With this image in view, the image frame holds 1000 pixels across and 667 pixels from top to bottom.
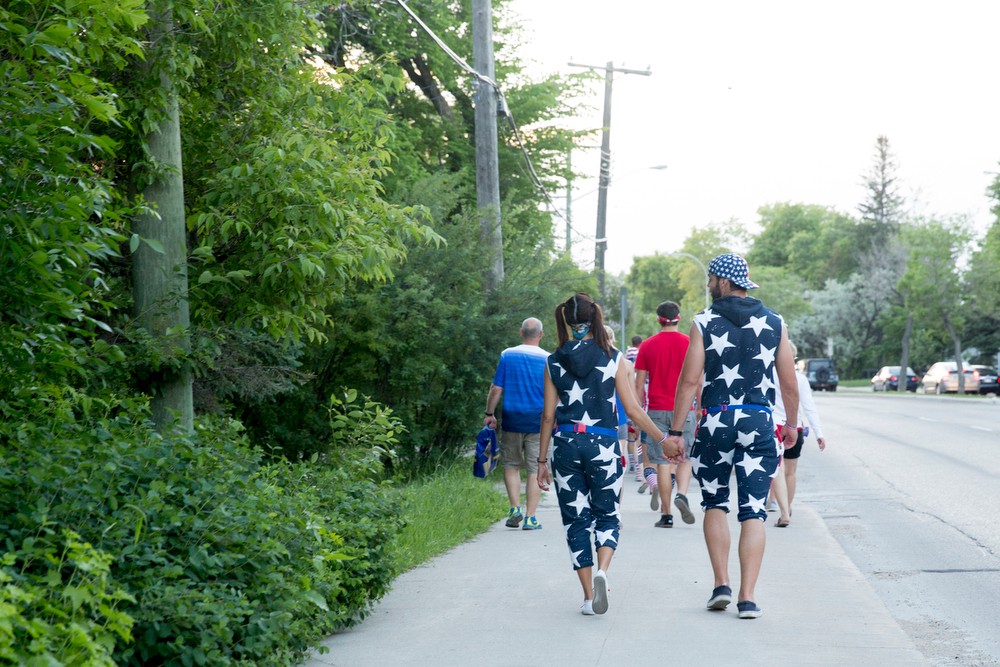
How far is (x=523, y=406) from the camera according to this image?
1022 cm

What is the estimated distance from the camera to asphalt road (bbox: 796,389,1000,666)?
655 cm

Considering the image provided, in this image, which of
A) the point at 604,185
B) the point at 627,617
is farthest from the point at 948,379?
the point at 627,617

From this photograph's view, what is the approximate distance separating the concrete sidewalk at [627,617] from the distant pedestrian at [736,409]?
0.40 meters

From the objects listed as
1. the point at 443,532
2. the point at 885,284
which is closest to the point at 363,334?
the point at 443,532

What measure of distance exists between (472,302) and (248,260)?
6.61 m

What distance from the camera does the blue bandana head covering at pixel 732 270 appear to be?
6.59m

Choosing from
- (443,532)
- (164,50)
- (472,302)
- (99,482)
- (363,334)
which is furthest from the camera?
(472,302)

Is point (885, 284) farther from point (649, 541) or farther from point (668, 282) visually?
point (649, 541)

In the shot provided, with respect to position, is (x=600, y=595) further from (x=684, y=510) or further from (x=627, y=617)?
(x=684, y=510)

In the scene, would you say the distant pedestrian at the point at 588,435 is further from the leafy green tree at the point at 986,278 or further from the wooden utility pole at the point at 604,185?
the leafy green tree at the point at 986,278

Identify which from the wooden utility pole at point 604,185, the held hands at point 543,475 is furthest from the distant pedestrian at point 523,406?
the wooden utility pole at point 604,185

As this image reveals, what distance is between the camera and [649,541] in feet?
30.5

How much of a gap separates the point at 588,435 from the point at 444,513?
133 inches

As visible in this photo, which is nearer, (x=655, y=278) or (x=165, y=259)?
(x=165, y=259)
